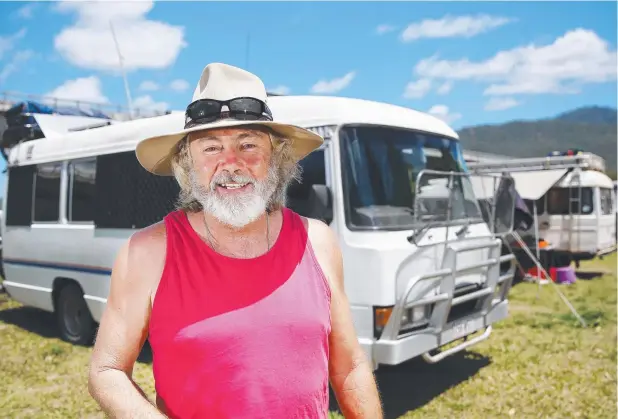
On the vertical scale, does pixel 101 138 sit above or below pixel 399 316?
above

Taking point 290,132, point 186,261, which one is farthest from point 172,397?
point 290,132

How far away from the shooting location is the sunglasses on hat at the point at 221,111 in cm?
199

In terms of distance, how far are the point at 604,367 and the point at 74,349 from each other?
245 inches

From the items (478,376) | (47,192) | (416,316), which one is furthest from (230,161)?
(47,192)

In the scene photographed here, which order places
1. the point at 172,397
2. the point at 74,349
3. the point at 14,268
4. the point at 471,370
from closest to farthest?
the point at 172,397 < the point at 471,370 < the point at 74,349 < the point at 14,268

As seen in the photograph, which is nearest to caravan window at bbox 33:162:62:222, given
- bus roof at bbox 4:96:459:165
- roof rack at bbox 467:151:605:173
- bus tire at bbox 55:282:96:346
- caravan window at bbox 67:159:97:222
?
bus roof at bbox 4:96:459:165

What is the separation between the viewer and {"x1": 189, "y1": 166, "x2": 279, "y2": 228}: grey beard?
1.92m

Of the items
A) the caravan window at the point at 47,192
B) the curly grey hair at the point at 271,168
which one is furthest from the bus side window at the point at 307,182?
the caravan window at the point at 47,192

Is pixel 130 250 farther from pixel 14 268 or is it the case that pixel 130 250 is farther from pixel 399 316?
pixel 14 268

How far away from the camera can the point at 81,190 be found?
689cm

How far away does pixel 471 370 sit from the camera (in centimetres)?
628

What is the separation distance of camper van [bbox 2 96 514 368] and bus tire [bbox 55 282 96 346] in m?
0.02

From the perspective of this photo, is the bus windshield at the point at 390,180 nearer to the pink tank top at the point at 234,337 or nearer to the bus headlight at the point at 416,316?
the bus headlight at the point at 416,316

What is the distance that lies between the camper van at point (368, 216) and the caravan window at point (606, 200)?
8.93 meters
